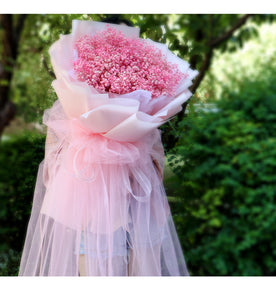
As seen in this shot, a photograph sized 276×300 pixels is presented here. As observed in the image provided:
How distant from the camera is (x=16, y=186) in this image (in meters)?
2.11

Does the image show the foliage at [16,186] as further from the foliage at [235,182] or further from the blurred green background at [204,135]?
the foliage at [235,182]

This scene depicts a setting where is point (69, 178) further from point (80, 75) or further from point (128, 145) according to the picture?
point (80, 75)

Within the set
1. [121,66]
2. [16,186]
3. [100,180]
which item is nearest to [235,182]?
[100,180]

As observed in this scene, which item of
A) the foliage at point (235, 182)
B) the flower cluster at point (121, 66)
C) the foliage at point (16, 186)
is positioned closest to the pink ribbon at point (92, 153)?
the flower cluster at point (121, 66)

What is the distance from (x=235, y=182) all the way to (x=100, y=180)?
0.67 m

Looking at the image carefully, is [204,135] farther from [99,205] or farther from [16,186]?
[16,186]

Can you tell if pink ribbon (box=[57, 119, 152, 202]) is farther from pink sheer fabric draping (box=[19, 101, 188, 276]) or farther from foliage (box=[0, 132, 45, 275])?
foliage (box=[0, 132, 45, 275])

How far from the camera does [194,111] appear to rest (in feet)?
6.15

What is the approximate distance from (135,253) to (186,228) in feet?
1.65

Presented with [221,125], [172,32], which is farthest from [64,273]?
[172,32]

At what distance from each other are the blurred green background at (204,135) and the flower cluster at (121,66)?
14.8 inches

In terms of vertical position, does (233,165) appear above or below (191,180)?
above

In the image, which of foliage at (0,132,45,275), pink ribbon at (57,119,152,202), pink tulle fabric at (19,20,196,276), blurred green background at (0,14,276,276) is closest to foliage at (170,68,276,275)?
blurred green background at (0,14,276,276)

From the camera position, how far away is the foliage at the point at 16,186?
1.99m
